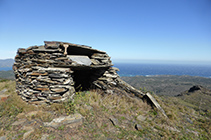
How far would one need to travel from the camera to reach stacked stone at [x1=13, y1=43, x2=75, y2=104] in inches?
220

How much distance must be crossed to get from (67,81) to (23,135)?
9.66 ft

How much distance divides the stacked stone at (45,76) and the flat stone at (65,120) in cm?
125

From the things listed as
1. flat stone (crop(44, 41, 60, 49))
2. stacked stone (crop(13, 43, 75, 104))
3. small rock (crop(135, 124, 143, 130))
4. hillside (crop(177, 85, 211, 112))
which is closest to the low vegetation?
small rock (crop(135, 124, 143, 130))

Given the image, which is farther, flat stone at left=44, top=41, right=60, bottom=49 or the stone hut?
flat stone at left=44, top=41, right=60, bottom=49

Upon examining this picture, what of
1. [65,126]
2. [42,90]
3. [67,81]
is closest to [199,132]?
[65,126]

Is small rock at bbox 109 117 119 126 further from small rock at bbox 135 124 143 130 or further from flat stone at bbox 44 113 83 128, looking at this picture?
flat stone at bbox 44 113 83 128

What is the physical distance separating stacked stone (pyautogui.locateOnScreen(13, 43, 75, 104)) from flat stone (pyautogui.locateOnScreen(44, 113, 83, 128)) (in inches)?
49.0

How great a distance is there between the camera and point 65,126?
4.46 m

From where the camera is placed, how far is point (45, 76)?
563cm

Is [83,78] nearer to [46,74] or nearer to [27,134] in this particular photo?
[46,74]

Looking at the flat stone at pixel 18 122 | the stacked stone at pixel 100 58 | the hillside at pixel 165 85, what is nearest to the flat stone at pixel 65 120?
the flat stone at pixel 18 122

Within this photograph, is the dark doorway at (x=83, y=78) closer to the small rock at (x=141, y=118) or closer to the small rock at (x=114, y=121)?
the small rock at (x=114, y=121)

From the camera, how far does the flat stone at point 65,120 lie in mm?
4420

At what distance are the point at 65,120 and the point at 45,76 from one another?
268 cm
